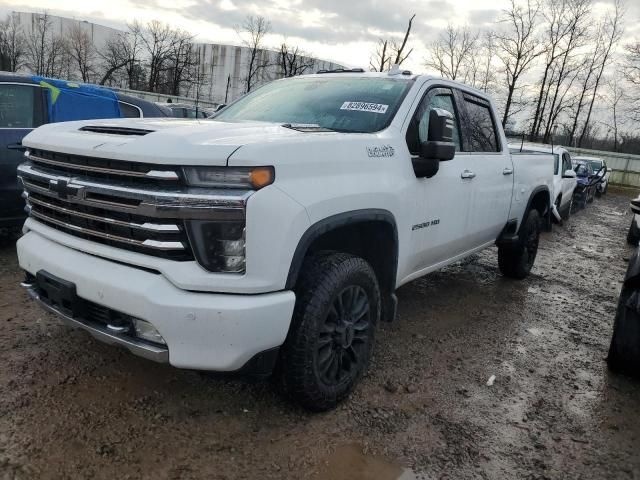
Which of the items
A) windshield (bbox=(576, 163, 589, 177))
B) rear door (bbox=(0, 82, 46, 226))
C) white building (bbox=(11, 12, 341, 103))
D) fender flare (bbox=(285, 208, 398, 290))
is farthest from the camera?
white building (bbox=(11, 12, 341, 103))

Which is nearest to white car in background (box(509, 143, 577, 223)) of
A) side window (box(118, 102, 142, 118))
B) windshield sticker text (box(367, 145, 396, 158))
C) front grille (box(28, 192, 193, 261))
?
side window (box(118, 102, 142, 118))

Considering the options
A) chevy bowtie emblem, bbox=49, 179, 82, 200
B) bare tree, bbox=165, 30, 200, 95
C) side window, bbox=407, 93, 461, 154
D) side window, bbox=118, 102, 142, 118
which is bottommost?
chevy bowtie emblem, bbox=49, 179, 82, 200

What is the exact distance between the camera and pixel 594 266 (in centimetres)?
785

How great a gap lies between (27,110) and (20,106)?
0.07 metres

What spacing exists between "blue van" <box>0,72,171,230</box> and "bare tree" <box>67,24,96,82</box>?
5488 cm

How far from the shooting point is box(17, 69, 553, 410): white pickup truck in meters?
2.17

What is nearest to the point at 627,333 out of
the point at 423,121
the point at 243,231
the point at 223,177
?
the point at 423,121

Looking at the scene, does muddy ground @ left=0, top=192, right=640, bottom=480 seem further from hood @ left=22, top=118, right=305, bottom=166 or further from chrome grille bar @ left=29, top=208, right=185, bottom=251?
hood @ left=22, top=118, right=305, bottom=166

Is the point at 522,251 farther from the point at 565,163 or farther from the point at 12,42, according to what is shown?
the point at 12,42

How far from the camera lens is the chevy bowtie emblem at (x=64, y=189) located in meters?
2.41

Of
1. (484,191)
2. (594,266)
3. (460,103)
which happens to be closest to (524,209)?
(484,191)

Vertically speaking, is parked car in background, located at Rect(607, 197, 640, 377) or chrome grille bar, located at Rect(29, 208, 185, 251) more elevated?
chrome grille bar, located at Rect(29, 208, 185, 251)

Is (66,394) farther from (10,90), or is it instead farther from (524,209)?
(524,209)

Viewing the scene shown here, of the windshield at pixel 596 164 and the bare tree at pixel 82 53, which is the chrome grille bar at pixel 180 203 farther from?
the bare tree at pixel 82 53
